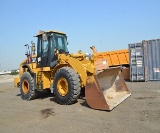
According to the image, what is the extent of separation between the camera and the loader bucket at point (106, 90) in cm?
649

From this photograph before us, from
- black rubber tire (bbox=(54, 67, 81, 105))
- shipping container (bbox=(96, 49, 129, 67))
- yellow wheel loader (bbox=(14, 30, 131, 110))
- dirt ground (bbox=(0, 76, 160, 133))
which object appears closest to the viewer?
dirt ground (bbox=(0, 76, 160, 133))

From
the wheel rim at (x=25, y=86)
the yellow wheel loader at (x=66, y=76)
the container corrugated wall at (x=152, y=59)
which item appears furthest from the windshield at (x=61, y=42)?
the container corrugated wall at (x=152, y=59)

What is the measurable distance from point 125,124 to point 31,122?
8.23 ft

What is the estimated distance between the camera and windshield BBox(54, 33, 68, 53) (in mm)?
9078

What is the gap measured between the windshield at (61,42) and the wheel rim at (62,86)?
5.64ft

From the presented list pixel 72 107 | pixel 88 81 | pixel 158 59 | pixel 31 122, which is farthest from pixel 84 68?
pixel 158 59

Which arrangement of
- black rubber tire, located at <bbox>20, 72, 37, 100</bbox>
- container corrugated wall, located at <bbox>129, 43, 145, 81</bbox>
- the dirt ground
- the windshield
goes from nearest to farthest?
1. the dirt ground
2. the windshield
3. black rubber tire, located at <bbox>20, 72, 37, 100</bbox>
4. container corrugated wall, located at <bbox>129, 43, 145, 81</bbox>

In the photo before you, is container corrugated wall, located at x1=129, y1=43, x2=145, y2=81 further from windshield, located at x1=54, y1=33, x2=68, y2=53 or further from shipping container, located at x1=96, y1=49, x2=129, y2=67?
windshield, located at x1=54, y1=33, x2=68, y2=53

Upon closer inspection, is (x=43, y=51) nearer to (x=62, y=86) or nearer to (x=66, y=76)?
(x=62, y=86)

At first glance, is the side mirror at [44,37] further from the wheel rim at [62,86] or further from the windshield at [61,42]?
the wheel rim at [62,86]

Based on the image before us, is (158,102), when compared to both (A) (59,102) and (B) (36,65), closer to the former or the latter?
(A) (59,102)

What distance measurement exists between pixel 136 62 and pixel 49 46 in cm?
715

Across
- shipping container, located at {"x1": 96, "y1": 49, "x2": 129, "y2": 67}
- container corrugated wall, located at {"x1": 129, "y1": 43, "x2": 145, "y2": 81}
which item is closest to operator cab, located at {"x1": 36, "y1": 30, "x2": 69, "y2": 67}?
container corrugated wall, located at {"x1": 129, "y1": 43, "x2": 145, "y2": 81}

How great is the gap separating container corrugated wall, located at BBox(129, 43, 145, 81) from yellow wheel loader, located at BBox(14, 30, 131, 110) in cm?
544
